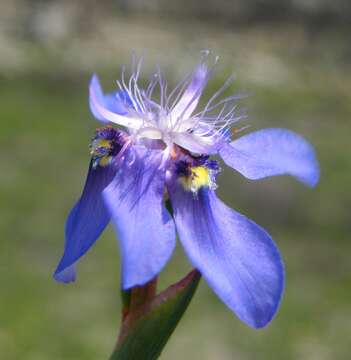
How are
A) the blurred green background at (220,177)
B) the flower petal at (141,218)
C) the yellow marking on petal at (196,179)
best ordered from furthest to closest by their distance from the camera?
the blurred green background at (220,177), the yellow marking on petal at (196,179), the flower petal at (141,218)

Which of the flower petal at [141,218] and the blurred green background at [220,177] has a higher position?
the flower petal at [141,218]

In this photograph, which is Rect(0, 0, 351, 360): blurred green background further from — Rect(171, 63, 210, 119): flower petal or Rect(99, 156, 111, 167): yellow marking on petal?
Rect(99, 156, 111, 167): yellow marking on petal

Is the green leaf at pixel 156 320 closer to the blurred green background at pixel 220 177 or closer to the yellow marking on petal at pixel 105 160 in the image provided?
the yellow marking on petal at pixel 105 160

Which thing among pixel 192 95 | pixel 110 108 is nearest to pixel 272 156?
pixel 192 95

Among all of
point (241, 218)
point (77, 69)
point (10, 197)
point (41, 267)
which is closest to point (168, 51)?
point (77, 69)

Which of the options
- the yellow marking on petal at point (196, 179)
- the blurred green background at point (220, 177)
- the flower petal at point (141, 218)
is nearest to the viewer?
the flower petal at point (141, 218)

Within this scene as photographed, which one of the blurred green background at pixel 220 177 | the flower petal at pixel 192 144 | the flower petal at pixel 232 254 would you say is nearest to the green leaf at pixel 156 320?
the flower petal at pixel 232 254

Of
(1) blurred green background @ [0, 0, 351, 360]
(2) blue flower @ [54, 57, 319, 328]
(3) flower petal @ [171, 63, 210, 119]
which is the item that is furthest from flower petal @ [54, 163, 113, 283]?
(1) blurred green background @ [0, 0, 351, 360]
